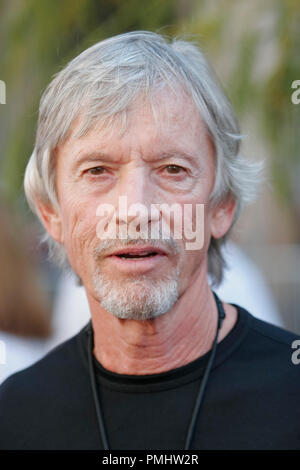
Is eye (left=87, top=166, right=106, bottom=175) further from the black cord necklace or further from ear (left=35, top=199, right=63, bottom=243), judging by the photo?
the black cord necklace

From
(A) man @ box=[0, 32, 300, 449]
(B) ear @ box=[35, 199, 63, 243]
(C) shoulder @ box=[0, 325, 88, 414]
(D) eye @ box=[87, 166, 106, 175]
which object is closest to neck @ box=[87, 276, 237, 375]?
(A) man @ box=[0, 32, 300, 449]

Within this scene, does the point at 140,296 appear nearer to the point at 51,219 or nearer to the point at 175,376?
the point at 175,376

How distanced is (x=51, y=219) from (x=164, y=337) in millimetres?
519

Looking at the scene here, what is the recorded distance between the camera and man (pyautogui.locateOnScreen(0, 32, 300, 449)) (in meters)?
2.09

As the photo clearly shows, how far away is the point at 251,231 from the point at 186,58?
485cm

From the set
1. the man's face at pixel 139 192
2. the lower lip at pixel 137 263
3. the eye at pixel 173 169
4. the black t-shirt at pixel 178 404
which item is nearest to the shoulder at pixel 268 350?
the black t-shirt at pixel 178 404

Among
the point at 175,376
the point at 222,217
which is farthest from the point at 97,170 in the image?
the point at 175,376

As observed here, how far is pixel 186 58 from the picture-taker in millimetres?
2281

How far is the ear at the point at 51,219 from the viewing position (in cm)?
241

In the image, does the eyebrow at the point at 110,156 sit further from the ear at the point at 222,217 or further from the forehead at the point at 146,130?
the ear at the point at 222,217

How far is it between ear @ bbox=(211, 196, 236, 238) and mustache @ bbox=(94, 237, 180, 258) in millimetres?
262

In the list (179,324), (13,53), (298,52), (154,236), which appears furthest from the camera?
(13,53)

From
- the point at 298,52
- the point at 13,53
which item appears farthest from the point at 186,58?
the point at 13,53

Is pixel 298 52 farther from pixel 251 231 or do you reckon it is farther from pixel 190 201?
pixel 251 231
